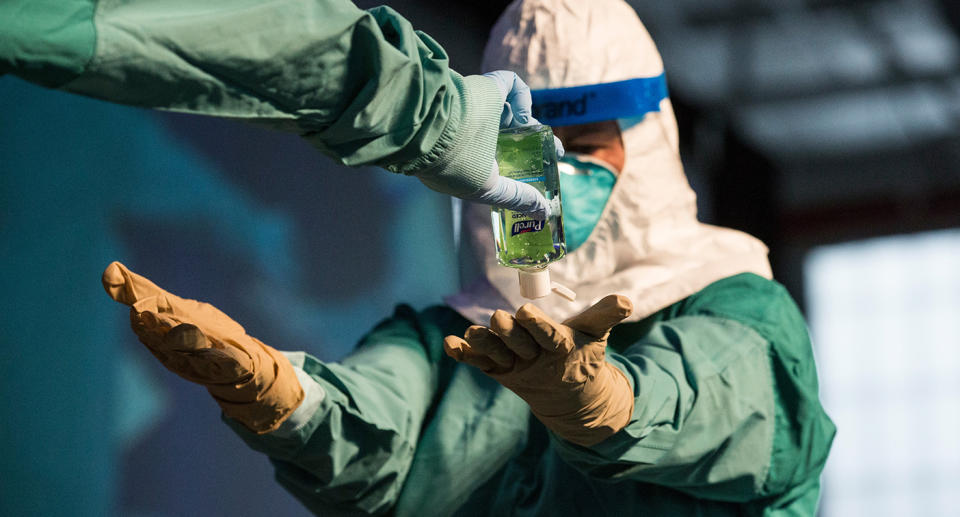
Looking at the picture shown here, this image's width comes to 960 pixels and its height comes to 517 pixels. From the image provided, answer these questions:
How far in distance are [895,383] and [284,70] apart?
4474 mm

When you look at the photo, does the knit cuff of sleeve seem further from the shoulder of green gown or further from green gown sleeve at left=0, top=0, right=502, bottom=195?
the shoulder of green gown

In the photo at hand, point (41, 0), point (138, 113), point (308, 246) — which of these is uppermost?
point (41, 0)

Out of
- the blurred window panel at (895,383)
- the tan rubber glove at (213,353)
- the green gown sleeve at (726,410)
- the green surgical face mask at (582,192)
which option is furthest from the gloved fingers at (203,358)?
the blurred window panel at (895,383)

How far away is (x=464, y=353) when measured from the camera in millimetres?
955

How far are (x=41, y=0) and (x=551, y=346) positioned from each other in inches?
19.7

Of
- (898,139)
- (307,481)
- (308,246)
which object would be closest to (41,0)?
(307,481)

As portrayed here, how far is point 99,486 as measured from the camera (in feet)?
4.40

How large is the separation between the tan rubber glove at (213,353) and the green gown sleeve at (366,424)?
6 centimetres

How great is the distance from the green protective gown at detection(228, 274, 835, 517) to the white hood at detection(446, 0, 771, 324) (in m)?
0.05

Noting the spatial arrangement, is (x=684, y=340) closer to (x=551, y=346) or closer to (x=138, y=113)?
(x=551, y=346)

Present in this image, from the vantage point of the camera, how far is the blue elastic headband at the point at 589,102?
53.6 inches

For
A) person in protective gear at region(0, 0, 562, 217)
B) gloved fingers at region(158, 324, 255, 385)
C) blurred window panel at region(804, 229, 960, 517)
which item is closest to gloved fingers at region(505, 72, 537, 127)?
person in protective gear at region(0, 0, 562, 217)

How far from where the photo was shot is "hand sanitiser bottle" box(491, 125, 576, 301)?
103 cm

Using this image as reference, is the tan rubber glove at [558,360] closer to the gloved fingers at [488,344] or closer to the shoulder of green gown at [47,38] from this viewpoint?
the gloved fingers at [488,344]
